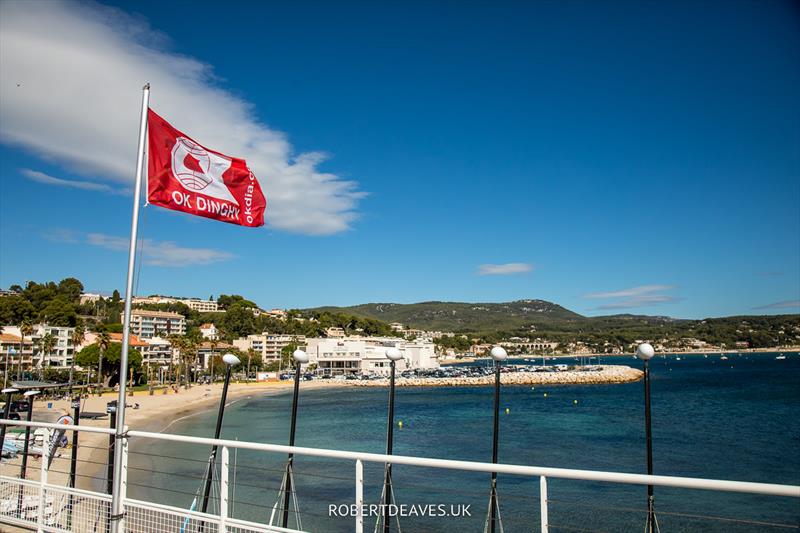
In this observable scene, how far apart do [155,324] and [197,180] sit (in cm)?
13916

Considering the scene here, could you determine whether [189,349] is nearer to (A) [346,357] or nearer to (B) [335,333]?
(A) [346,357]

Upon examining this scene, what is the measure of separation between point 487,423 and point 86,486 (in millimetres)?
33154

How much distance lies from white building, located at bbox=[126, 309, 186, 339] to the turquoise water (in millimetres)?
69852

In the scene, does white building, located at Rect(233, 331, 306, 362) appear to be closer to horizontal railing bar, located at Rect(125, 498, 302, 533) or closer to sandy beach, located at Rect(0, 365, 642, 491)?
sandy beach, located at Rect(0, 365, 642, 491)

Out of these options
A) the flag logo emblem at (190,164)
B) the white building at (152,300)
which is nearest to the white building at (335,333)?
the white building at (152,300)

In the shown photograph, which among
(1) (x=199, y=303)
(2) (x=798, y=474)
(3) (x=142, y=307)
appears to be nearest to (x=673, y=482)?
(2) (x=798, y=474)

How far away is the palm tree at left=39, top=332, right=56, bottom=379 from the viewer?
243 feet

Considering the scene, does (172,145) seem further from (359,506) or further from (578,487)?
(578,487)

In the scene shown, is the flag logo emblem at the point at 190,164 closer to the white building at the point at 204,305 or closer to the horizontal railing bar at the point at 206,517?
the horizontal railing bar at the point at 206,517

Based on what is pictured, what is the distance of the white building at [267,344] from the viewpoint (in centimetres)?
12338

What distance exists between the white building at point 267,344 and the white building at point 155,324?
18172 mm

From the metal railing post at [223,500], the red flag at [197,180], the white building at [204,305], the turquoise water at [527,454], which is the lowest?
the turquoise water at [527,454]

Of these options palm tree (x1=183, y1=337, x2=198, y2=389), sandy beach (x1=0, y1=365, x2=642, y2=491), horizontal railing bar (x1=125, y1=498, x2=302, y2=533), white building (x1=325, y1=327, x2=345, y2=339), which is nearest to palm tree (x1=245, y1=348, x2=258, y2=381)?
sandy beach (x1=0, y1=365, x2=642, y2=491)

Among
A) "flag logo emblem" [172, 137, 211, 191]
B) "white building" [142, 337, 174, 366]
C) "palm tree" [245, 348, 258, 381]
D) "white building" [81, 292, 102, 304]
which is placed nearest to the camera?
"flag logo emblem" [172, 137, 211, 191]
